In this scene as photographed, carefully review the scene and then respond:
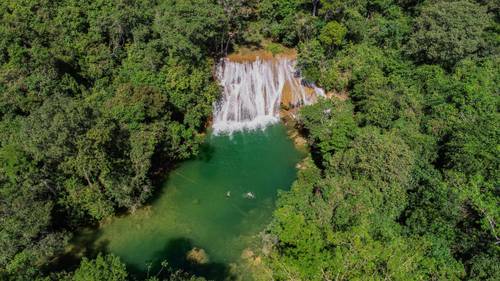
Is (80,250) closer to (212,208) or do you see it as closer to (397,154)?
(212,208)

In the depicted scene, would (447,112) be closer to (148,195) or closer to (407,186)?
(407,186)

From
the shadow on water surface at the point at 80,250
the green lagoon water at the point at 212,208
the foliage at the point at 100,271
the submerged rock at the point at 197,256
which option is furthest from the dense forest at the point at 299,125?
the submerged rock at the point at 197,256

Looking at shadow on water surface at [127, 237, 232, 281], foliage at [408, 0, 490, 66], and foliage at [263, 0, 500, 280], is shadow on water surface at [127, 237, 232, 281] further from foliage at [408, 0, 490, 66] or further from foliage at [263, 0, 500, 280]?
foliage at [408, 0, 490, 66]

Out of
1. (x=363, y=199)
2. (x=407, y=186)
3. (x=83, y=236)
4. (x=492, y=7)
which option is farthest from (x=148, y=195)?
(x=492, y=7)

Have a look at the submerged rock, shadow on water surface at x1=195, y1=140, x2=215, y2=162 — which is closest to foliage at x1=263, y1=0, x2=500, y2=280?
the submerged rock

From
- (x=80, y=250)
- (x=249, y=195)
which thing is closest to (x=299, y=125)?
(x=249, y=195)

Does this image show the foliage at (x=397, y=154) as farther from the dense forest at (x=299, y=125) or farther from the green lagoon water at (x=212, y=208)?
the green lagoon water at (x=212, y=208)
